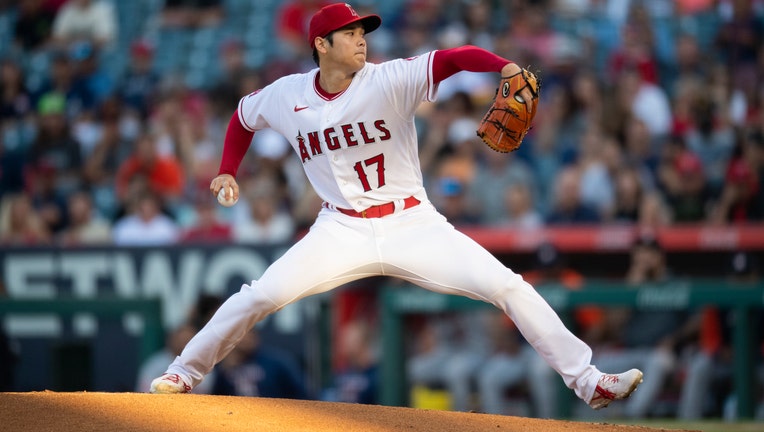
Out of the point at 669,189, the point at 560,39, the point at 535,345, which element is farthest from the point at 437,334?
the point at 560,39

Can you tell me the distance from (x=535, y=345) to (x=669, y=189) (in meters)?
4.01

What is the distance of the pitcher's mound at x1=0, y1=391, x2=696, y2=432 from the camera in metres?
4.18

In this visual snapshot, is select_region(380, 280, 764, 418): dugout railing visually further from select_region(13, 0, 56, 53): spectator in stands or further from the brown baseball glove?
select_region(13, 0, 56, 53): spectator in stands

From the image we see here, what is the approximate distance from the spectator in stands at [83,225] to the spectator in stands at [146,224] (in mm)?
211

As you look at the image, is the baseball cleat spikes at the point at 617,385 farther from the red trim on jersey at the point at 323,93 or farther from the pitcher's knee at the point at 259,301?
the red trim on jersey at the point at 323,93

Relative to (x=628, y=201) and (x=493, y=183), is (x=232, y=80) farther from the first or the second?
(x=628, y=201)

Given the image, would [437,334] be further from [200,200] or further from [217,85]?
[217,85]

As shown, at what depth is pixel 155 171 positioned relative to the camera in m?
10.3

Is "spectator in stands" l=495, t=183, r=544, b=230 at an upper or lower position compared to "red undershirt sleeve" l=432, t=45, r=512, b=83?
lower

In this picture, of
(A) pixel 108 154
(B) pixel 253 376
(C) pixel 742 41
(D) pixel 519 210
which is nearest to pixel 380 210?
(B) pixel 253 376

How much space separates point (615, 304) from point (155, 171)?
16.1 feet

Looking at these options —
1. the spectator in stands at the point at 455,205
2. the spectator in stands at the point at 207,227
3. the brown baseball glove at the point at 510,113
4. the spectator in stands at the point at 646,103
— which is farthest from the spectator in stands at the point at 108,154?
the brown baseball glove at the point at 510,113

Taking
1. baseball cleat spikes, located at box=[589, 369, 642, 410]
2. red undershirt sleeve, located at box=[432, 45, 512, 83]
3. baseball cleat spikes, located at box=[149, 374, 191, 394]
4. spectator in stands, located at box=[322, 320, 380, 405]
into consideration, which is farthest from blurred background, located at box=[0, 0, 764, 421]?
red undershirt sleeve, located at box=[432, 45, 512, 83]

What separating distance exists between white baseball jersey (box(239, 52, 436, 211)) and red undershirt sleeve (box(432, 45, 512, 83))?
0.04m
